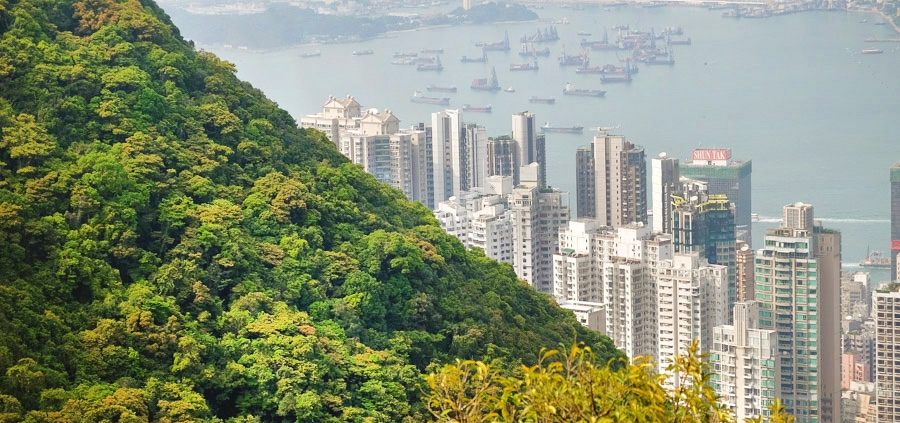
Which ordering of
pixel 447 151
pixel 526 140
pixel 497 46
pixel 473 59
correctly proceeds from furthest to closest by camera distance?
pixel 497 46, pixel 473 59, pixel 447 151, pixel 526 140

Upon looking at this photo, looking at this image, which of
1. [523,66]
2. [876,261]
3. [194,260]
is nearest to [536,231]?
[876,261]

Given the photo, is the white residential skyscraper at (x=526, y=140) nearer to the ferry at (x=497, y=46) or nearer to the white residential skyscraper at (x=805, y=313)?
the white residential skyscraper at (x=805, y=313)

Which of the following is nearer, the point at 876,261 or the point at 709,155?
the point at 876,261

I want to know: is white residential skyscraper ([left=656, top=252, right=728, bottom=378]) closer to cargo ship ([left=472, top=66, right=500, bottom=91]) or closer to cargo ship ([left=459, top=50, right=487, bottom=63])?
cargo ship ([left=472, top=66, right=500, bottom=91])

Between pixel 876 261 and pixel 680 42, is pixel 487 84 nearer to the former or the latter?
pixel 680 42

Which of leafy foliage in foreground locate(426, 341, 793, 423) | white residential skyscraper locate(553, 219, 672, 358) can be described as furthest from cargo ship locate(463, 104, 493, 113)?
leafy foliage in foreground locate(426, 341, 793, 423)

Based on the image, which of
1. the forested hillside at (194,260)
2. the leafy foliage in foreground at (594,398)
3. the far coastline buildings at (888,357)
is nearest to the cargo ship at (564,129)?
the far coastline buildings at (888,357)

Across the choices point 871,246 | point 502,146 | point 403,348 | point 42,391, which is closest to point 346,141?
point 502,146
